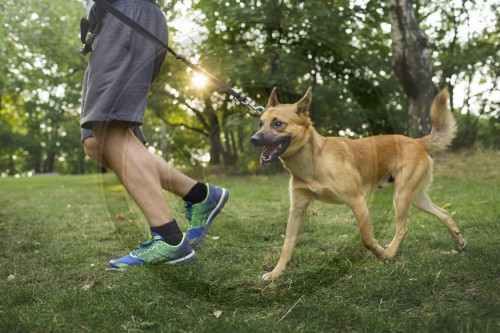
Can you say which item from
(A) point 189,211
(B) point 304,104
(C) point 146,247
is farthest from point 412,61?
(C) point 146,247

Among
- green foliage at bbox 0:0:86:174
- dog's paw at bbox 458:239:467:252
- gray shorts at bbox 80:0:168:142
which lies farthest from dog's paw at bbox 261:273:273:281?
green foliage at bbox 0:0:86:174

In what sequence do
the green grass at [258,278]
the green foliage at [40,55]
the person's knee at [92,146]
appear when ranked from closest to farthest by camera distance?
the green grass at [258,278] → the person's knee at [92,146] → the green foliage at [40,55]

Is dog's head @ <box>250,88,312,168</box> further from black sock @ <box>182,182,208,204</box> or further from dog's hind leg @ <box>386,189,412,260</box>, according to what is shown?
dog's hind leg @ <box>386,189,412,260</box>

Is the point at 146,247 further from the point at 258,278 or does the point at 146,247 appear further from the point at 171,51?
the point at 171,51

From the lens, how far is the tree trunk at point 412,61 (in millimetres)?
8406

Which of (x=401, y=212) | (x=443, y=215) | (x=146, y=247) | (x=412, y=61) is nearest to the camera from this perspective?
(x=146, y=247)

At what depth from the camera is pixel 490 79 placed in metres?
13.4

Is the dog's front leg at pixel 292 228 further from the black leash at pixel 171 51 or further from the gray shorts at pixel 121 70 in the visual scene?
the gray shorts at pixel 121 70

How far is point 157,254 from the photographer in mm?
3021

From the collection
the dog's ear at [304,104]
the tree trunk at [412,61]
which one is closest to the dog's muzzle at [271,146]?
the dog's ear at [304,104]

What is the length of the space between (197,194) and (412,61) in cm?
668

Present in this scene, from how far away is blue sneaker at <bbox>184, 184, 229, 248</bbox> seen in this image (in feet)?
11.7

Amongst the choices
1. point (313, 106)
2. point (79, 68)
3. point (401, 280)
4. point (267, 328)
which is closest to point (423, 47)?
point (313, 106)

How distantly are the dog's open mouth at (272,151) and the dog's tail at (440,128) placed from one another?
5.23 ft
